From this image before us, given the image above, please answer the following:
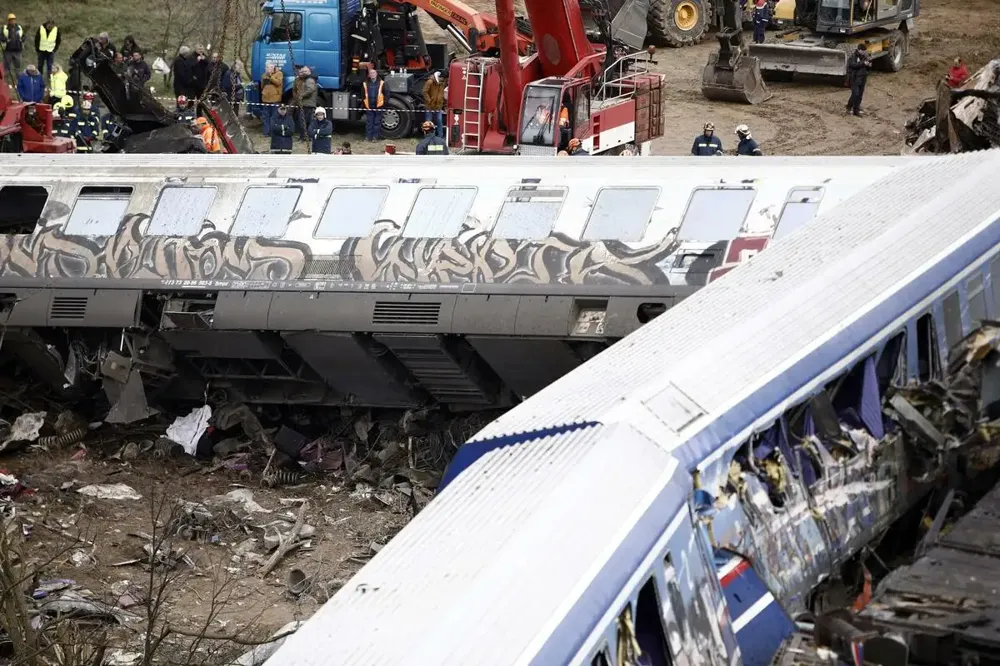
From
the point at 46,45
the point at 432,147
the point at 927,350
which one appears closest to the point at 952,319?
the point at 927,350

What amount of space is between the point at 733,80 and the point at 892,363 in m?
21.7

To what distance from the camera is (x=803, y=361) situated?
10766 mm

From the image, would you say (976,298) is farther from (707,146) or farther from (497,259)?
(707,146)

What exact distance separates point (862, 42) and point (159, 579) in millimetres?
23352

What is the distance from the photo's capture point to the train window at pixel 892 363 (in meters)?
11.8

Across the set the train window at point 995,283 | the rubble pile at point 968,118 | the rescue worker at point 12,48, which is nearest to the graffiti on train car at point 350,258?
the train window at point 995,283

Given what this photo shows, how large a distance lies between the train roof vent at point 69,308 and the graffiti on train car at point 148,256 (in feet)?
1.15

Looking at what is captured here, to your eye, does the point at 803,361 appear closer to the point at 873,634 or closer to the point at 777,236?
the point at 873,634

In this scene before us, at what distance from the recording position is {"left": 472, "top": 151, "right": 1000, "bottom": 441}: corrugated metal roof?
33.9 feet

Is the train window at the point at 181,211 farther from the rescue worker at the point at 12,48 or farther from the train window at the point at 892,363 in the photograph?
the rescue worker at the point at 12,48

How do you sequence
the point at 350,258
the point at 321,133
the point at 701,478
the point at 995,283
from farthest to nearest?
1. the point at 321,133
2. the point at 350,258
3. the point at 995,283
4. the point at 701,478

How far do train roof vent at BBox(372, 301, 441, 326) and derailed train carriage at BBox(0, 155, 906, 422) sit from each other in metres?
0.02

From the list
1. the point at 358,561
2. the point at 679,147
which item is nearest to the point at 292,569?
the point at 358,561

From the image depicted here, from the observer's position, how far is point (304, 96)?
30.6m
